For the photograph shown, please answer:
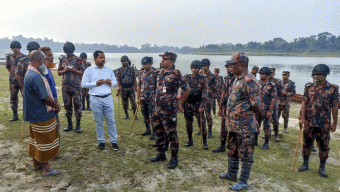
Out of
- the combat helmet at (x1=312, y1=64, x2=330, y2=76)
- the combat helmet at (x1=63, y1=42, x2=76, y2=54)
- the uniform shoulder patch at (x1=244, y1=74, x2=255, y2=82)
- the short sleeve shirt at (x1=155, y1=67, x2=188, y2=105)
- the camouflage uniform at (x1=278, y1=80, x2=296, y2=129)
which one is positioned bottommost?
the camouflage uniform at (x1=278, y1=80, x2=296, y2=129)

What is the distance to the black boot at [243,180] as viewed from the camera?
3.46 metres

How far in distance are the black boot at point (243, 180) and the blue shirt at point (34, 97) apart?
11.1 ft

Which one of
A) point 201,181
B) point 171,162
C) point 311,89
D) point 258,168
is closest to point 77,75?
point 171,162

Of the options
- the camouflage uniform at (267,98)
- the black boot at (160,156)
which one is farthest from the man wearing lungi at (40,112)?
the camouflage uniform at (267,98)

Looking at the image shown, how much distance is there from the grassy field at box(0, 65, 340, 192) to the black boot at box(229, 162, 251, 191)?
157 millimetres

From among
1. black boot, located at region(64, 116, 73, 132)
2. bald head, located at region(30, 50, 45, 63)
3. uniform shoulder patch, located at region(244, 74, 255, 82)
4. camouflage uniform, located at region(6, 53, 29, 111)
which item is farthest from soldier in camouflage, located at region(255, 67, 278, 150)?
camouflage uniform, located at region(6, 53, 29, 111)

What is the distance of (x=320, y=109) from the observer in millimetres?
3936

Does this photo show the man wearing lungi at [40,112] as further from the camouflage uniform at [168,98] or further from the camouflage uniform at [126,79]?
the camouflage uniform at [126,79]

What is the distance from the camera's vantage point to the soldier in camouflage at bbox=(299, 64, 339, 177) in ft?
12.7

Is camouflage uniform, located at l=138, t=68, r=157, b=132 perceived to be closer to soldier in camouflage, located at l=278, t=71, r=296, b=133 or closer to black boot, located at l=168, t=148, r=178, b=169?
black boot, located at l=168, t=148, r=178, b=169

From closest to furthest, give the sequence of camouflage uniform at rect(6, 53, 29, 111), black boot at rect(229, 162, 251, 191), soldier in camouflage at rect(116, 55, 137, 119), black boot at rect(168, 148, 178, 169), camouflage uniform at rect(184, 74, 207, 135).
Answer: black boot at rect(229, 162, 251, 191), black boot at rect(168, 148, 178, 169), camouflage uniform at rect(184, 74, 207, 135), camouflage uniform at rect(6, 53, 29, 111), soldier in camouflage at rect(116, 55, 137, 119)

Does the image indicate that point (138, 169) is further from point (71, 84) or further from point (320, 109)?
point (320, 109)

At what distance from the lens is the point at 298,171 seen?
4.24 meters

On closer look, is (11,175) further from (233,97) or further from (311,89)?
(311,89)
